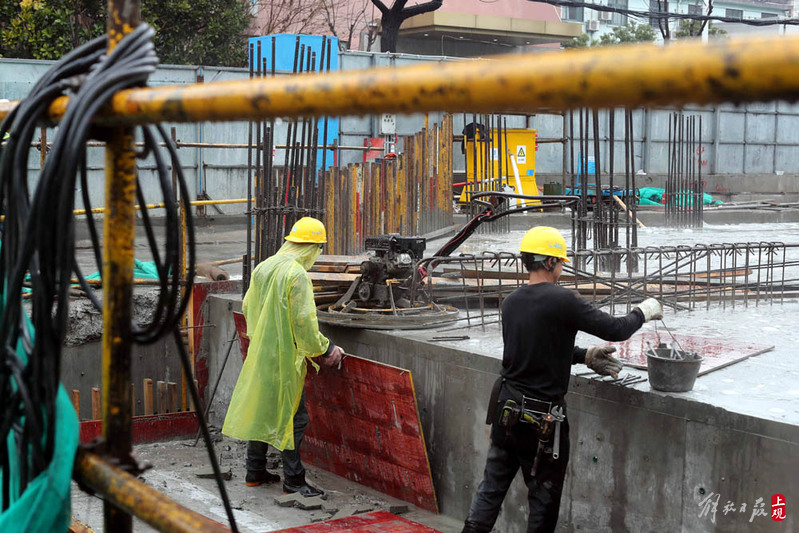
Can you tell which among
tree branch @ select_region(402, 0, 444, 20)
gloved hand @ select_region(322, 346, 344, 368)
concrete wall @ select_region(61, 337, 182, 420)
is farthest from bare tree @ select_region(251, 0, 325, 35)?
gloved hand @ select_region(322, 346, 344, 368)

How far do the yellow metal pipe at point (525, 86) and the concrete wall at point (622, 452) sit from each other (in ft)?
12.6

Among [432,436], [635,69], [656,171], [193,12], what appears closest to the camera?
[635,69]

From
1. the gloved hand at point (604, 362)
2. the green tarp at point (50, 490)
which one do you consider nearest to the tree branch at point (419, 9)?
the gloved hand at point (604, 362)

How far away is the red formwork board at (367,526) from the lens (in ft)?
20.9

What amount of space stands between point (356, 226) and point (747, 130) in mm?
21498

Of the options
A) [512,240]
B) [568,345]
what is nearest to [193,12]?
[512,240]

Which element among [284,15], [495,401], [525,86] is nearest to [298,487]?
[495,401]

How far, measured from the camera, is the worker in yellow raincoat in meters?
7.02

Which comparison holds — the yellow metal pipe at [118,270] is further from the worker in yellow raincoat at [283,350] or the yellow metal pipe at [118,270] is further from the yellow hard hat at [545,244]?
the worker in yellow raincoat at [283,350]

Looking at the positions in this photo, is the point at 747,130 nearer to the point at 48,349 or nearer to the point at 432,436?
the point at 432,436

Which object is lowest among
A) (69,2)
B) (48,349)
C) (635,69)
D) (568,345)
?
(568,345)

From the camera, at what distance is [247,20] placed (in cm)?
2489

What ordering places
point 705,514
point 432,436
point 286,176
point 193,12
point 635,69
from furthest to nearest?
1. point 193,12
2. point 286,176
3. point 432,436
4. point 705,514
5. point 635,69

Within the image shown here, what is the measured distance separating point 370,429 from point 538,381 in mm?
2632
